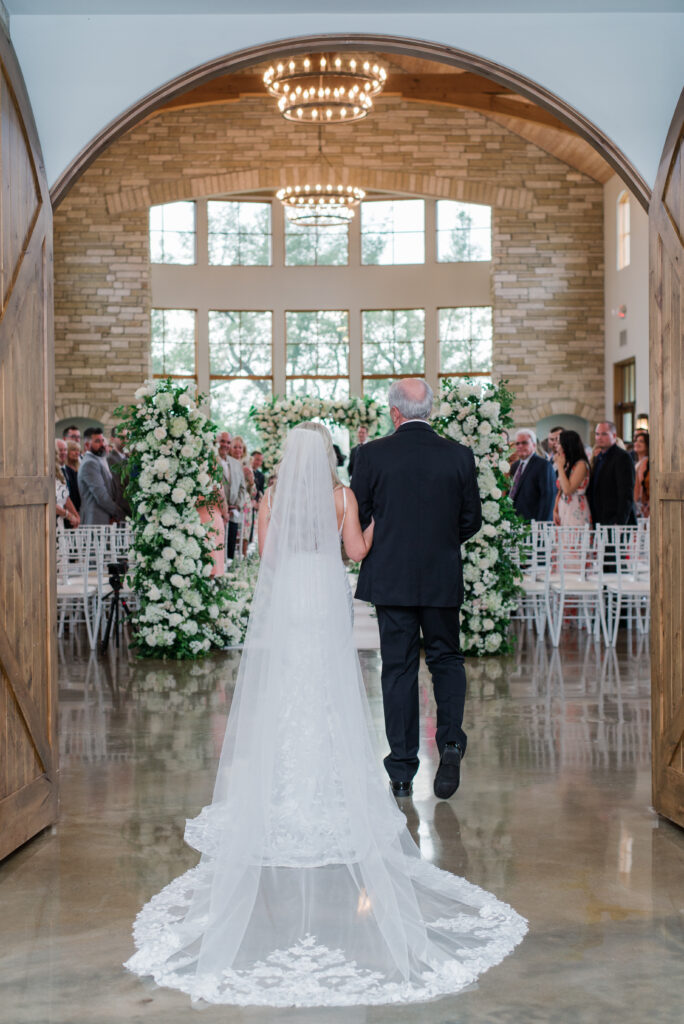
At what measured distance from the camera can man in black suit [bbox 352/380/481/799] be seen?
14.7ft

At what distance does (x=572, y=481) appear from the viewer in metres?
9.27

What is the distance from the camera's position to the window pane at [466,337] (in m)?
19.2

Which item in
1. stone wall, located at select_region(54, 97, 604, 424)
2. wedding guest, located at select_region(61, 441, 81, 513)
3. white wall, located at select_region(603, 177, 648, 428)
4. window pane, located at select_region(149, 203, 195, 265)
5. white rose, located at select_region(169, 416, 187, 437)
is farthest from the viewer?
window pane, located at select_region(149, 203, 195, 265)

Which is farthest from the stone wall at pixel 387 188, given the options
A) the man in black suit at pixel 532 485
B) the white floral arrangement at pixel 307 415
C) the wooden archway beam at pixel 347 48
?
the wooden archway beam at pixel 347 48

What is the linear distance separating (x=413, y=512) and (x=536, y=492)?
5727mm

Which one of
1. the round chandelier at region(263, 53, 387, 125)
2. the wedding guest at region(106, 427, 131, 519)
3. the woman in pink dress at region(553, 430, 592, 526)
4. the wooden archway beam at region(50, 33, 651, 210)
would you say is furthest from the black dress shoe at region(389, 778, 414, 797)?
the round chandelier at region(263, 53, 387, 125)

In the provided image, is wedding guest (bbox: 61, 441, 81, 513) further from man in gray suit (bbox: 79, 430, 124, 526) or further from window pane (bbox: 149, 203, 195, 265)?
window pane (bbox: 149, 203, 195, 265)

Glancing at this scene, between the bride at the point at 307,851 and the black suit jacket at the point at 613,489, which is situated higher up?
the black suit jacket at the point at 613,489

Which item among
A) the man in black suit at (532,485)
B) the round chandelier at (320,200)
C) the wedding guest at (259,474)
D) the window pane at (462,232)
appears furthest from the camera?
the window pane at (462,232)

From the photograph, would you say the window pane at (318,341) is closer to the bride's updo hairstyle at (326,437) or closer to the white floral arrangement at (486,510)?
the white floral arrangement at (486,510)

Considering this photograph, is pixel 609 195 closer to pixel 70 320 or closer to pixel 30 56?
pixel 70 320

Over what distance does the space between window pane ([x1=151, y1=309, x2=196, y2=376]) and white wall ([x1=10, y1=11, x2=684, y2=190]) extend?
1457cm

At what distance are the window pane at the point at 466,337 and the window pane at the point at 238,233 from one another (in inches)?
128

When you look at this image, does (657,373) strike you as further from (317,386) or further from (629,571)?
(317,386)
